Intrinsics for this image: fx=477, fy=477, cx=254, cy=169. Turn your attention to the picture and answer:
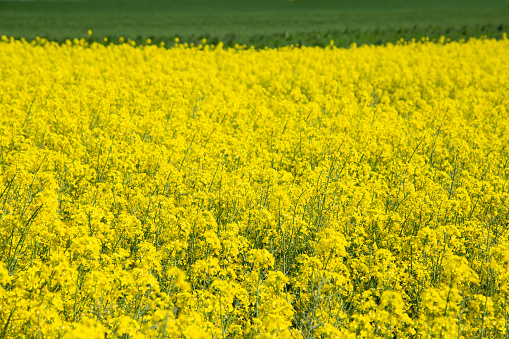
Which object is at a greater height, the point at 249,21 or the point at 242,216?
the point at 249,21

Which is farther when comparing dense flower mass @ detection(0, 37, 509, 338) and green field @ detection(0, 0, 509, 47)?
green field @ detection(0, 0, 509, 47)

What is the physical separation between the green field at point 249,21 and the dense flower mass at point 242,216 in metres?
13.2

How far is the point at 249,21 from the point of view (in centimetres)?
3444

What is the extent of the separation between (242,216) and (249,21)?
30581 millimetres

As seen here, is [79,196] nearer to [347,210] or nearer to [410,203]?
[347,210]

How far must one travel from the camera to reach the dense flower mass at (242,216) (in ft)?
13.0

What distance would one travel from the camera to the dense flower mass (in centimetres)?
396

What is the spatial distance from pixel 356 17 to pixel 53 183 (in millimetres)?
35317

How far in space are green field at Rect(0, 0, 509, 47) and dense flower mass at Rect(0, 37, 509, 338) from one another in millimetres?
13189

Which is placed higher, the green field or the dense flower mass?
the green field

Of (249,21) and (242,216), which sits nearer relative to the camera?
(242,216)

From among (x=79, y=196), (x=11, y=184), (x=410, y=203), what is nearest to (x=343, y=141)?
(x=410, y=203)

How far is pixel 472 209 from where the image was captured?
6273 mm

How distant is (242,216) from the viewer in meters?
6.01
